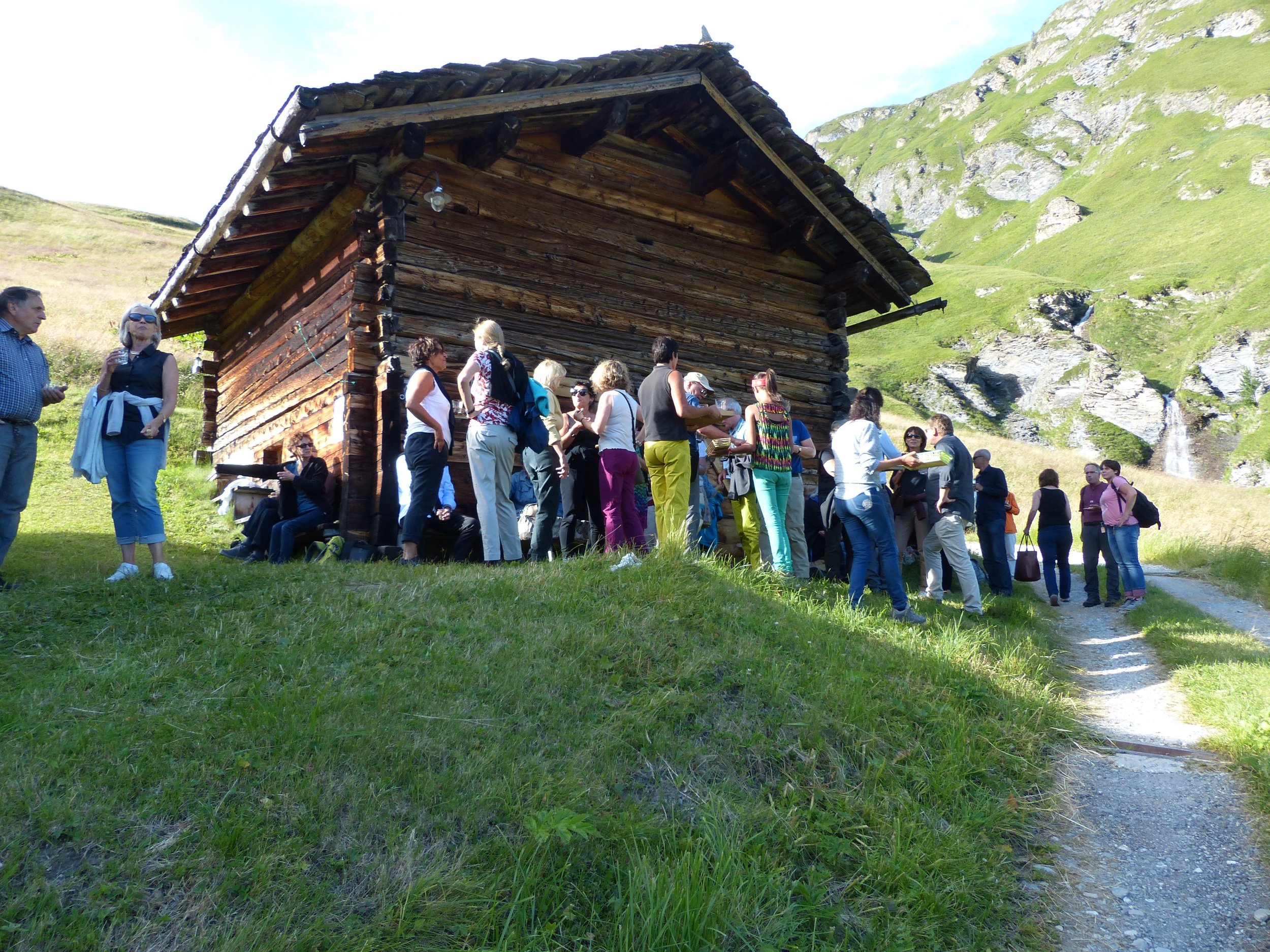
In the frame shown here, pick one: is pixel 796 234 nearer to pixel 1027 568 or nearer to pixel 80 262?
pixel 1027 568

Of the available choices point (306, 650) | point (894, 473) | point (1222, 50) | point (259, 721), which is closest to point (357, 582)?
point (306, 650)

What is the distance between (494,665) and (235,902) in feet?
6.03

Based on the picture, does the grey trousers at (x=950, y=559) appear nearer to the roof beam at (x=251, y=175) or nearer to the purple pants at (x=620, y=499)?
the purple pants at (x=620, y=499)

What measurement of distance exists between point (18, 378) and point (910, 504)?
307 inches

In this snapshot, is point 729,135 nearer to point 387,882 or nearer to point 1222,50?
point 387,882

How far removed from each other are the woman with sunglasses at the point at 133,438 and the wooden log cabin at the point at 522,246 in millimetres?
2262

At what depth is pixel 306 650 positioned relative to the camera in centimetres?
420

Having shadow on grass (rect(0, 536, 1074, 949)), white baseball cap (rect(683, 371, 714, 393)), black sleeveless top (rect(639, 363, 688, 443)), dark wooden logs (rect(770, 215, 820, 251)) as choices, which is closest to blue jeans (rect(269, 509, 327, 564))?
shadow on grass (rect(0, 536, 1074, 949))

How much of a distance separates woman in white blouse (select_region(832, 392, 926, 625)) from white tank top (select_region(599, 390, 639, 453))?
181cm

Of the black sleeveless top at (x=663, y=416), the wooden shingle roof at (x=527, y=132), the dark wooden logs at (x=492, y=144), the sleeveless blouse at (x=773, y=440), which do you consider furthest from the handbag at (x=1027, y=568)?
the dark wooden logs at (x=492, y=144)

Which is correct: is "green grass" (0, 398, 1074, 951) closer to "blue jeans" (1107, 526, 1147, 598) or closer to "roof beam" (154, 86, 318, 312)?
"roof beam" (154, 86, 318, 312)

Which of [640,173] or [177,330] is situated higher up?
[640,173]

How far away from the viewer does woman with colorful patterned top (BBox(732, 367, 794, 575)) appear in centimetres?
721

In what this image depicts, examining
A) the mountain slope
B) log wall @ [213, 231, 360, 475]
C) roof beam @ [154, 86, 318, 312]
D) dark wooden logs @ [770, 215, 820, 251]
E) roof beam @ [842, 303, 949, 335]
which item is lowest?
log wall @ [213, 231, 360, 475]
